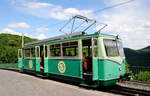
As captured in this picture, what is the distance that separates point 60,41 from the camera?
10.2 meters

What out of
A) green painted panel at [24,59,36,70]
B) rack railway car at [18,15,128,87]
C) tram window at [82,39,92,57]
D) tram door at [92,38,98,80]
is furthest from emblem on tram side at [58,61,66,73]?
green painted panel at [24,59,36,70]

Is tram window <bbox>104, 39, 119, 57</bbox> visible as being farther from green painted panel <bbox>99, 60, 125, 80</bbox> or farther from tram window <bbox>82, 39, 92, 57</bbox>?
tram window <bbox>82, 39, 92, 57</bbox>

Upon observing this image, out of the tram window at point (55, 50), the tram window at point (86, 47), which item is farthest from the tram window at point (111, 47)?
the tram window at point (55, 50)

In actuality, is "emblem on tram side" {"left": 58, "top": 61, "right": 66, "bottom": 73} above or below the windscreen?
below

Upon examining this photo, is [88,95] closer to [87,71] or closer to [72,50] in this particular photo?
[87,71]

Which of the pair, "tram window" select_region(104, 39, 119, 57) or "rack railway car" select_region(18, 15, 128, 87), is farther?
"tram window" select_region(104, 39, 119, 57)

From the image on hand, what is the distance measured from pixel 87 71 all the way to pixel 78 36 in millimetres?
2083

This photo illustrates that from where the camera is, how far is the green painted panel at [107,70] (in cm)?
749

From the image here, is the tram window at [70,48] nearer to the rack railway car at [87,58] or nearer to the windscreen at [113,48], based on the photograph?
the rack railway car at [87,58]

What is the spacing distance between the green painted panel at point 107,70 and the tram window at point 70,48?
1.95 metres

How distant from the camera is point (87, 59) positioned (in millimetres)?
8875

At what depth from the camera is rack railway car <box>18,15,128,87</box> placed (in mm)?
7691

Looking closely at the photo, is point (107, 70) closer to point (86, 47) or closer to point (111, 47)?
point (111, 47)

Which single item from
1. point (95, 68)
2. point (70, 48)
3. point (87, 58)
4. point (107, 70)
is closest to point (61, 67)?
point (70, 48)
